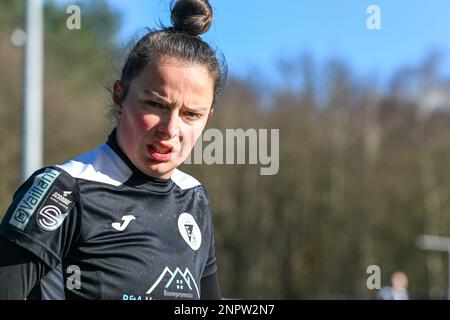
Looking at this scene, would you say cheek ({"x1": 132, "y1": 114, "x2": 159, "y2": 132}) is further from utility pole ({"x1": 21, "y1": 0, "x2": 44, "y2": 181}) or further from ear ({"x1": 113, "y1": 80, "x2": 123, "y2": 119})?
utility pole ({"x1": 21, "y1": 0, "x2": 44, "y2": 181})

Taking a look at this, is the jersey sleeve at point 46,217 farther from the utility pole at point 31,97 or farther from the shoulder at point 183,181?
the utility pole at point 31,97

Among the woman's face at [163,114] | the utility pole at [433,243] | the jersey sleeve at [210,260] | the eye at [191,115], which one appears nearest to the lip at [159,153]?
the woman's face at [163,114]

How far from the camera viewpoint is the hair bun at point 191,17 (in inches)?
109

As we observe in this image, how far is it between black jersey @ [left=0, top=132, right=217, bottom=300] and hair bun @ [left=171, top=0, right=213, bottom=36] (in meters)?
0.46

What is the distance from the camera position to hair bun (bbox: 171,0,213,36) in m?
2.78

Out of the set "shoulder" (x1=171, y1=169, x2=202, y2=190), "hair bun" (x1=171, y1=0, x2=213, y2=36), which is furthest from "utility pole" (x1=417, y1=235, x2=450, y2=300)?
"hair bun" (x1=171, y1=0, x2=213, y2=36)

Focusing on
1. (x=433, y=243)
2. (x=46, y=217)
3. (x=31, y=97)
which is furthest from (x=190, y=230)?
(x=433, y=243)

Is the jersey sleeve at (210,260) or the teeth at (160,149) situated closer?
the teeth at (160,149)

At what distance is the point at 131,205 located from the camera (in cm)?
253

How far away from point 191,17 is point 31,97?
34.3 feet

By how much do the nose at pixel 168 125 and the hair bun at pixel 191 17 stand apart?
0.41m

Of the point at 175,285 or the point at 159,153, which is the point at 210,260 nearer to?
the point at 175,285
